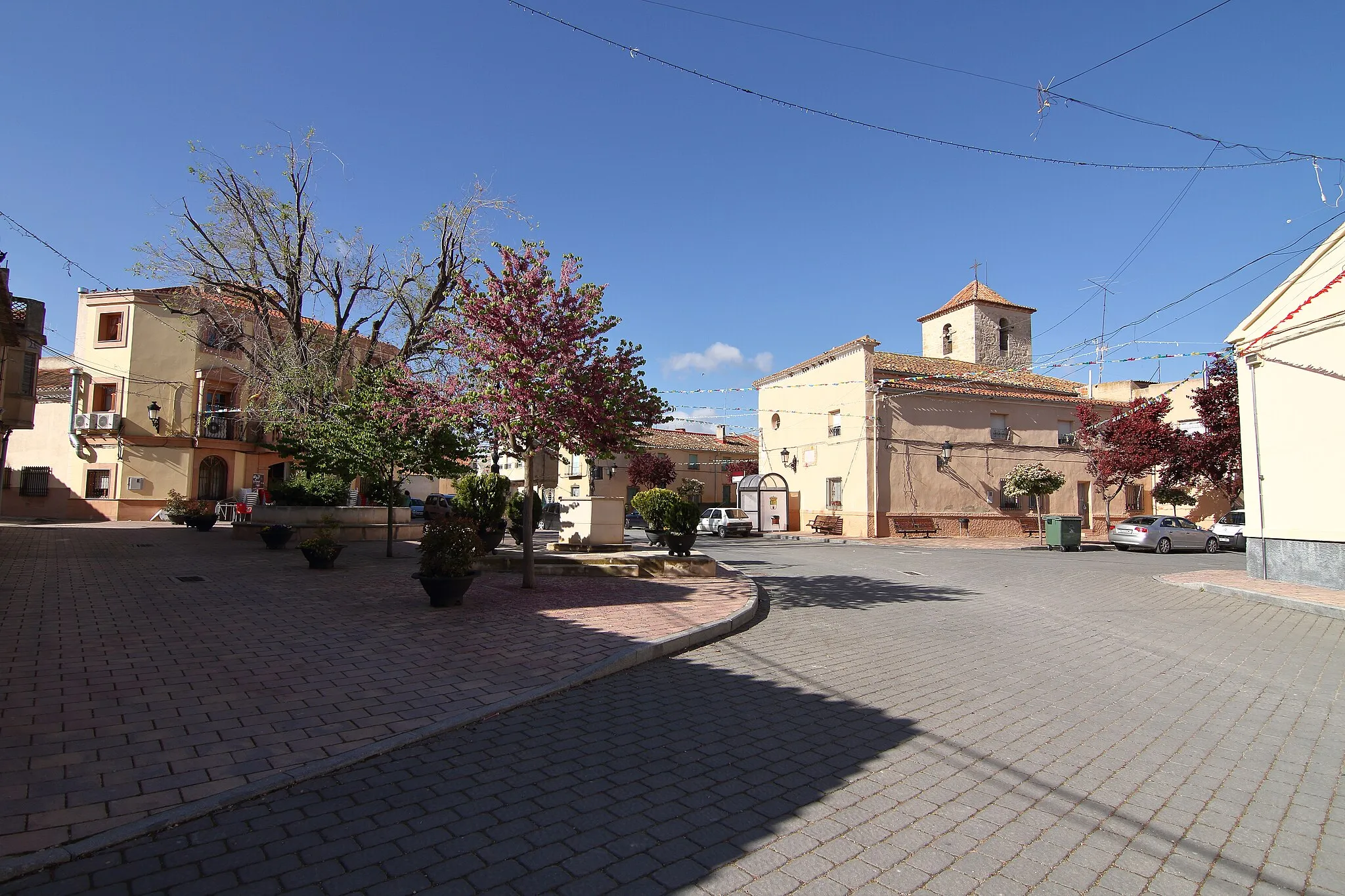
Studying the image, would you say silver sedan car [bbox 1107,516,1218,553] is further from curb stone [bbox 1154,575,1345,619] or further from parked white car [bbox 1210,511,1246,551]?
curb stone [bbox 1154,575,1345,619]

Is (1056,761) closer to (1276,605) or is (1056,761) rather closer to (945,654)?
(945,654)

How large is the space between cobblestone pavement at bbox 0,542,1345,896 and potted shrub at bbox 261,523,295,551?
1208 centimetres

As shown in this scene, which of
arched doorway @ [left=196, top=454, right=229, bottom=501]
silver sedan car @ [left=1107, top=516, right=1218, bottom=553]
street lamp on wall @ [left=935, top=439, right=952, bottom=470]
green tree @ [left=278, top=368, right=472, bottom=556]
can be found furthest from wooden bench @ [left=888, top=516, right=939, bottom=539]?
arched doorway @ [left=196, top=454, right=229, bottom=501]

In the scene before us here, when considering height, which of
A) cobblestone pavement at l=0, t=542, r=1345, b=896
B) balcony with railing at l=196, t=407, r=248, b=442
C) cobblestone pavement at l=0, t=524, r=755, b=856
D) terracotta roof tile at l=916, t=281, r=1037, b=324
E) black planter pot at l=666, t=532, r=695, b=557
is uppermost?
terracotta roof tile at l=916, t=281, r=1037, b=324

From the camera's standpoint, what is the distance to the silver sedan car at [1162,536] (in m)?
23.5

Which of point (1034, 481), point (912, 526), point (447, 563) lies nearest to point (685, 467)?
point (912, 526)

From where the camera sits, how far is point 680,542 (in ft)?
44.0

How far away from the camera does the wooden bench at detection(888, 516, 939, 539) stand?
27.5 metres

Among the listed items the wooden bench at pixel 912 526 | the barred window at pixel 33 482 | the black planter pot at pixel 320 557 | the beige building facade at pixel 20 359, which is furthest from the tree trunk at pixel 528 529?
the barred window at pixel 33 482

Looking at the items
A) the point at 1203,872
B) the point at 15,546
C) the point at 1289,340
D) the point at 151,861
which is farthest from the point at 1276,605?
the point at 15,546

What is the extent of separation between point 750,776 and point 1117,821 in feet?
5.90

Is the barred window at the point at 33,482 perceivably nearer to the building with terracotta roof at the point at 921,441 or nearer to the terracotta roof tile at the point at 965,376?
the building with terracotta roof at the point at 921,441

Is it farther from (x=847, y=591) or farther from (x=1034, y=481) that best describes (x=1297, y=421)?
(x=1034, y=481)

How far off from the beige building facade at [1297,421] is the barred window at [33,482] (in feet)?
129
